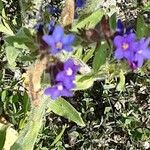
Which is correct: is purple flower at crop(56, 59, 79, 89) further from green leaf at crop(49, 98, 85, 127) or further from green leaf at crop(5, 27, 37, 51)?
green leaf at crop(49, 98, 85, 127)

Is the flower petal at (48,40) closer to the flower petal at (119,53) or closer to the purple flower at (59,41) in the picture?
the purple flower at (59,41)

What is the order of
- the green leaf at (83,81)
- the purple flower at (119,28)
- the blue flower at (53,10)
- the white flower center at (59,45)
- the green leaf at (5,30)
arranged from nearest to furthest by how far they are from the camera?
the white flower center at (59,45)
the purple flower at (119,28)
the green leaf at (83,81)
the green leaf at (5,30)
the blue flower at (53,10)

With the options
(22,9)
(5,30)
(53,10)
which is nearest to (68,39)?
(5,30)

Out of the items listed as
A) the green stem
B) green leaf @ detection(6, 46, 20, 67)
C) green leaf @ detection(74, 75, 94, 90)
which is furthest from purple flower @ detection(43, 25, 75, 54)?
the green stem

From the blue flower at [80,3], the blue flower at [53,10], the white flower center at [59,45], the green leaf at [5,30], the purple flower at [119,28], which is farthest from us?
the blue flower at [53,10]

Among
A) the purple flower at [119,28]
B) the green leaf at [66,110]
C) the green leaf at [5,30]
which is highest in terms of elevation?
the green leaf at [5,30]

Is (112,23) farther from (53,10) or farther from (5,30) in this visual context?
(53,10)

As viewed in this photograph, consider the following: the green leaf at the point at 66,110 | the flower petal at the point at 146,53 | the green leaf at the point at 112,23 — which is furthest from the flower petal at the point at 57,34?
the green leaf at the point at 66,110
